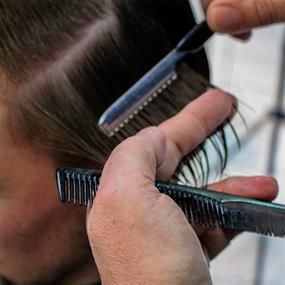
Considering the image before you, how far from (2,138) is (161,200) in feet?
0.98

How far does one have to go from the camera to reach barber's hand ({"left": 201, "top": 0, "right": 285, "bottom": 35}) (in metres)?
0.90

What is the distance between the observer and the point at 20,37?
0.92 metres

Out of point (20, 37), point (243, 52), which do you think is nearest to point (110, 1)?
point (20, 37)

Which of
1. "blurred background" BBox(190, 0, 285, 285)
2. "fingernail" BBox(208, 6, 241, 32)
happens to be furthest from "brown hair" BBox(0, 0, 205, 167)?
"blurred background" BBox(190, 0, 285, 285)

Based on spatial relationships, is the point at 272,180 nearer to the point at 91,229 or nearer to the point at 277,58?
the point at 91,229

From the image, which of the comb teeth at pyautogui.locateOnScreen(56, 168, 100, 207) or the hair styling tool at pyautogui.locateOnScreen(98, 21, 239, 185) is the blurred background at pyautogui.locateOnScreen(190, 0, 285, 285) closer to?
the hair styling tool at pyautogui.locateOnScreen(98, 21, 239, 185)

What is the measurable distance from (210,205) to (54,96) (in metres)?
0.27

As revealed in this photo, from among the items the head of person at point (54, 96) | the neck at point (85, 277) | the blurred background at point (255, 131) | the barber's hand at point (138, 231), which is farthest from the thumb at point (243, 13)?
the blurred background at point (255, 131)

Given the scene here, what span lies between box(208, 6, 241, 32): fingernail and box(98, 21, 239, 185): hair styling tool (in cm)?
6

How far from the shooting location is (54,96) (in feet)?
3.10

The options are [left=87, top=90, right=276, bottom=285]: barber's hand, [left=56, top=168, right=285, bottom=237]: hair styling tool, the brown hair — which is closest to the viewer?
[left=87, top=90, right=276, bottom=285]: barber's hand

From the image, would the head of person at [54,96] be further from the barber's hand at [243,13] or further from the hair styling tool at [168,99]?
the barber's hand at [243,13]

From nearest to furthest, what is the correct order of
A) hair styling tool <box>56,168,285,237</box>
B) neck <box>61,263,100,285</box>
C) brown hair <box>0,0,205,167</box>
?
hair styling tool <box>56,168,285,237</box> → brown hair <box>0,0,205,167</box> → neck <box>61,263,100,285</box>

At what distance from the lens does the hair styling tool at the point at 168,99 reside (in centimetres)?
97
